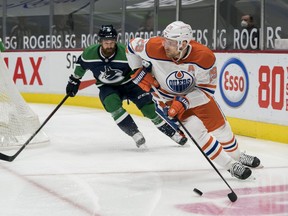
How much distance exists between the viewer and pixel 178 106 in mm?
4098

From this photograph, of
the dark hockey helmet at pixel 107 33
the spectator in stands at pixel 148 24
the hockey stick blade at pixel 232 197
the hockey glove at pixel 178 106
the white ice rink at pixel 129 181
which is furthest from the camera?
the spectator in stands at pixel 148 24

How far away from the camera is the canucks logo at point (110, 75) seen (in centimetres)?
565

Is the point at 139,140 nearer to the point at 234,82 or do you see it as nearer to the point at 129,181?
the point at 129,181

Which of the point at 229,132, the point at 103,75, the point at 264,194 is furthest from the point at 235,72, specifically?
the point at 264,194

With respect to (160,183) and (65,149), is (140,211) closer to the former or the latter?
(160,183)

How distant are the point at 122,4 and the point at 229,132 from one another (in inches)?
204

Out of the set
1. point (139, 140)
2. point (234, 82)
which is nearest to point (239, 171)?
point (139, 140)

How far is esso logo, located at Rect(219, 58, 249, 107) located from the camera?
257 inches

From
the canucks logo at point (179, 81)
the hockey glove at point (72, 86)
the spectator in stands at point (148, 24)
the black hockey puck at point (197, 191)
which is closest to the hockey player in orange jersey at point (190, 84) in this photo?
the canucks logo at point (179, 81)

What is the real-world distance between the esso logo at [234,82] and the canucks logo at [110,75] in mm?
1341

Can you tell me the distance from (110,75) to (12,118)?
82 centimetres

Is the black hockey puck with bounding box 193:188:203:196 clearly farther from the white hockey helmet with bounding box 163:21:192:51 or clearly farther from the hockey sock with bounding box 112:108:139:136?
the hockey sock with bounding box 112:108:139:136

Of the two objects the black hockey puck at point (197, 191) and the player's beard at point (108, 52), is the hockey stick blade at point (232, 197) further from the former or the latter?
the player's beard at point (108, 52)

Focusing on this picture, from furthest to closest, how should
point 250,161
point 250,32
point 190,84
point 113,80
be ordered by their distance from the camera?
point 250,32 → point 113,80 → point 250,161 → point 190,84
